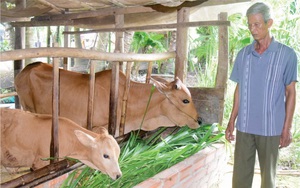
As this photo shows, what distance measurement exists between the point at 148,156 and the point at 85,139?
846 millimetres

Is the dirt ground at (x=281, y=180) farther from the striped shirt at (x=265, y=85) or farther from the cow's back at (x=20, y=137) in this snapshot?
the cow's back at (x=20, y=137)

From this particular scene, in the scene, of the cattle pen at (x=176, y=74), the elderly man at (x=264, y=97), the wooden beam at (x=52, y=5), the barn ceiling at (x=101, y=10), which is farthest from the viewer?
the wooden beam at (x=52, y=5)

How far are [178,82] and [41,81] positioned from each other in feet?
7.52

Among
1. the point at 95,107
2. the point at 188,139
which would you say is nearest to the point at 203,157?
the point at 188,139

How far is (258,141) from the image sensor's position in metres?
3.44

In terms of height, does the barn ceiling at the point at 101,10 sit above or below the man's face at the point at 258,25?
above

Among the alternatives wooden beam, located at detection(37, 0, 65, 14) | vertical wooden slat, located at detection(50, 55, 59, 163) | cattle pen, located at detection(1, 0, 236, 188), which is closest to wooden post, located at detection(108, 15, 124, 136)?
cattle pen, located at detection(1, 0, 236, 188)

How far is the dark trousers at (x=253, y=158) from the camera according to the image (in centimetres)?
333

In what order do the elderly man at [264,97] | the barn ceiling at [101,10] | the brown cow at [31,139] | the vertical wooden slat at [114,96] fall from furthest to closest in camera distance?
the barn ceiling at [101,10] < the vertical wooden slat at [114,96] < the brown cow at [31,139] < the elderly man at [264,97]

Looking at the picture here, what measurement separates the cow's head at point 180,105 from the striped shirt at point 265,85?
1210 mm

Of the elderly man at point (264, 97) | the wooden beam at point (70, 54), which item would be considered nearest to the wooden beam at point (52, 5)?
the wooden beam at point (70, 54)

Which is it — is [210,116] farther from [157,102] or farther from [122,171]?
[122,171]

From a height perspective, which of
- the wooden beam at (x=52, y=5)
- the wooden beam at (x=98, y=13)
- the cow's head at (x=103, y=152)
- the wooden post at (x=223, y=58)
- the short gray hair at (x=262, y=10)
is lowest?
the cow's head at (x=103, y=152)

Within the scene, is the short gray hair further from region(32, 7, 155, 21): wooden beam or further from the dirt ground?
the dirt ground
